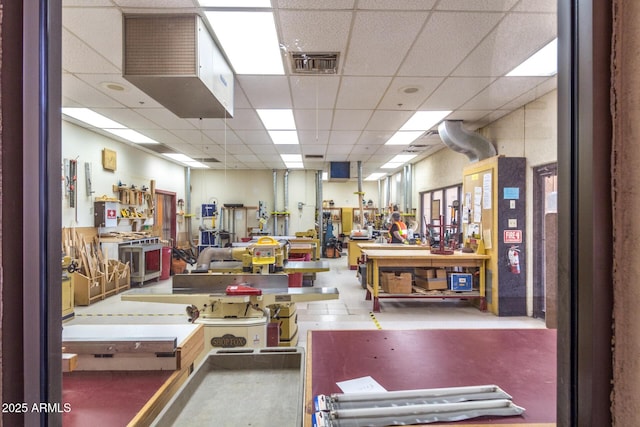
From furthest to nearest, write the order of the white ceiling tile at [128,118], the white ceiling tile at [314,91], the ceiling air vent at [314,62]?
the white ceiling tile at [128,118] < the white ceiling tile at [314,91] < the ceiling air vent at [314,62]

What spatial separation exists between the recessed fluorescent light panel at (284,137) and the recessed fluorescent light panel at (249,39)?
237 cm

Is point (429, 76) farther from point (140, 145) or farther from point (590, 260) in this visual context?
point (140, 145)

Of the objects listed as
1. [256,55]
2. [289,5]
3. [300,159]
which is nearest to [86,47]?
[256,55]

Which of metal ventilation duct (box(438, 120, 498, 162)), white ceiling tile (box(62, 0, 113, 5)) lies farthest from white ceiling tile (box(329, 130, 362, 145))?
white ceiling tile (box(62, 0, 113, 5))

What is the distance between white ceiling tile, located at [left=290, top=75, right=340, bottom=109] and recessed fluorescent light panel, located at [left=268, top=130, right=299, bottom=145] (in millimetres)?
1434

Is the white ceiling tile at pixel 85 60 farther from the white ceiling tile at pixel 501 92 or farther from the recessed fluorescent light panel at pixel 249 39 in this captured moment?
the white ceiling tile at pixel 501 92

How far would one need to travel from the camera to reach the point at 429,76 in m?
3.26

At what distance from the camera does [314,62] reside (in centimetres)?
293

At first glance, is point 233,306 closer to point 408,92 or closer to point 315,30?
point 315,30

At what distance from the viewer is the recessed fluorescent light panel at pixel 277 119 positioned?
4.44m

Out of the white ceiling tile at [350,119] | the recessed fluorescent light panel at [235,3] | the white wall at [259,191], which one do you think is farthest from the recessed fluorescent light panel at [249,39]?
the white wall at [259,191]

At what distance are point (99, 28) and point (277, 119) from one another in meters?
2.65

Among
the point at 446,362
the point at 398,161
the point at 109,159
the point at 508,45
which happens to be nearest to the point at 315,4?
the point at 508,45

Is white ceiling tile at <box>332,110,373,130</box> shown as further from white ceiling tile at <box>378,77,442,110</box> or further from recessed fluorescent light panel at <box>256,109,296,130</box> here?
recessed fluorescent light panel at <box>256,109,296,130</box>
